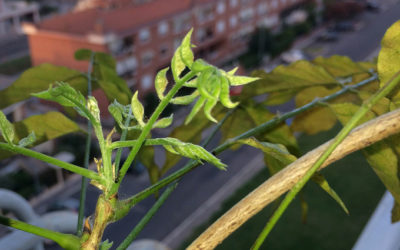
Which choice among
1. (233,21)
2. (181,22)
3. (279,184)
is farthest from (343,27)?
(279,184)

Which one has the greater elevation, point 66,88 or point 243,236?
point 66,88

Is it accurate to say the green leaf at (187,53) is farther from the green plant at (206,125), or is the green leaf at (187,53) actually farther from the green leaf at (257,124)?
the green leaf at (257,124)

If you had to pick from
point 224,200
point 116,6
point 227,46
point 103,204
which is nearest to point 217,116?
point 103,204

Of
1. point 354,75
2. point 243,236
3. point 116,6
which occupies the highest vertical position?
point 116,6

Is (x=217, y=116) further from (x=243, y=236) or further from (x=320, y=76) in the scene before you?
(x=243, y=236)

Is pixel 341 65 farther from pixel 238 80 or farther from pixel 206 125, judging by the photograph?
pixel 238 80

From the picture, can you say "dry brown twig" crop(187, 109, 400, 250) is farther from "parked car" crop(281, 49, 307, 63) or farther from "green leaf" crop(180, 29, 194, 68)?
"parked car" crop(281, 49, 307, 63)
